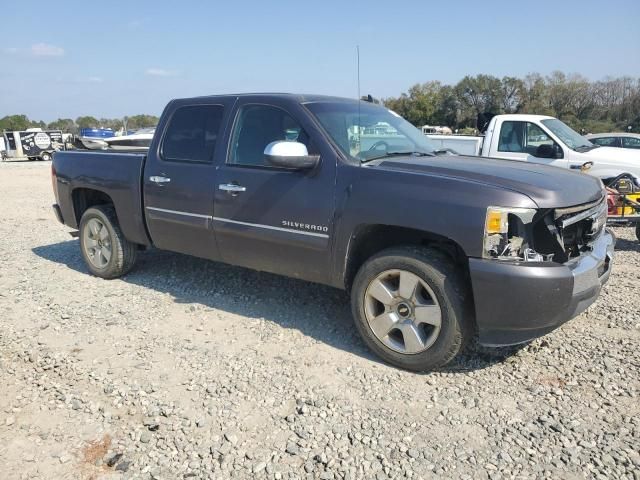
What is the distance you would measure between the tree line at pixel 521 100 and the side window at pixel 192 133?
50549 mm

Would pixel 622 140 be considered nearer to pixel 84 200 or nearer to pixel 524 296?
pixel 524 296

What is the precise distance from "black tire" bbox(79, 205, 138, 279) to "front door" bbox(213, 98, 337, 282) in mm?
1618

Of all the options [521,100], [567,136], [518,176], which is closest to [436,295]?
[518,176]

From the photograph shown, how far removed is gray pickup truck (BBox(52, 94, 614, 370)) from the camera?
3.15 metres

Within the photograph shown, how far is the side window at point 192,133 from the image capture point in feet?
15.1

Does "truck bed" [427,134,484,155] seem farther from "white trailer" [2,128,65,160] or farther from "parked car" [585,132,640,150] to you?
"white trailer" [2,128,65,160]

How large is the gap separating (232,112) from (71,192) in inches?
105

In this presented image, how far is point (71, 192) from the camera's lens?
19.6ft

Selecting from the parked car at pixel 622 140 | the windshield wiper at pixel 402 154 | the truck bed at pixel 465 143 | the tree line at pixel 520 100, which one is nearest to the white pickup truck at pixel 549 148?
the truck bed at pixel 465 143

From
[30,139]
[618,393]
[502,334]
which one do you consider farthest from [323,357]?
[30,139]

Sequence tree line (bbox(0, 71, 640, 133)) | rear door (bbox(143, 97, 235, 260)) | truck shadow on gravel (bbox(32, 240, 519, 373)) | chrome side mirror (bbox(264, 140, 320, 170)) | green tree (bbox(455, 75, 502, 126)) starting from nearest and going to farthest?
1. chrome side mirror (bbox(264, 140, 320, 170))
2. truck shadow on gravel (bbox(32, 240, 519, 373))
3. rear door (bbox(143, 97, 235, 260))
4. tree line (bbox(0, 71, 640, 133))
5. green tree (bbox(455, 75, 502, 126))

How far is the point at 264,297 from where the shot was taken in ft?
16.4

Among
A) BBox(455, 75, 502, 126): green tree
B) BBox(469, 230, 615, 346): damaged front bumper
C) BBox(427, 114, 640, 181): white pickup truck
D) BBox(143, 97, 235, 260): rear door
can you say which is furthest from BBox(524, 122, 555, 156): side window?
BBox(455, 75, 502, 126): green tree

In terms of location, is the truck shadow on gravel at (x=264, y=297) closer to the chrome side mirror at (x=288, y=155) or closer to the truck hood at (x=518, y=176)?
the truck hood at (x=518, y=176)
